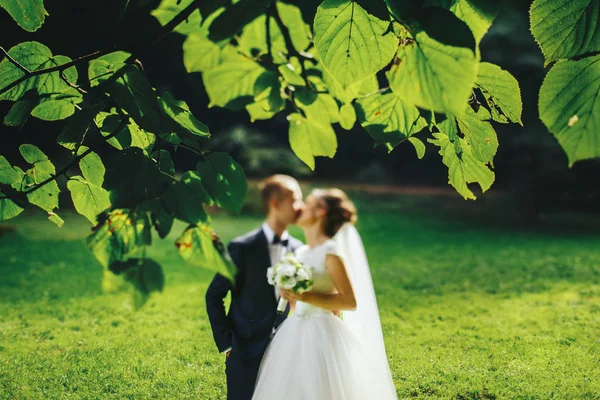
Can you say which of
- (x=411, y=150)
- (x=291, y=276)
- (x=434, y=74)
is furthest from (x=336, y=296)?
(x=411, y=150)

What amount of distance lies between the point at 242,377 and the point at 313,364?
22.3 inches

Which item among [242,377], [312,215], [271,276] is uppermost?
[312,215]

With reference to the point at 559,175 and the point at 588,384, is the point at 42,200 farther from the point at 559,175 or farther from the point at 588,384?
the point at 559,175

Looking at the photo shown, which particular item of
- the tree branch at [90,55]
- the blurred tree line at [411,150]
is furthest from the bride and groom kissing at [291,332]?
the blurred tree line at [411,150]

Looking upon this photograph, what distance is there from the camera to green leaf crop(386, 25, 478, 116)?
0.59 m

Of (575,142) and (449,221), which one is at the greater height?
(575,142)

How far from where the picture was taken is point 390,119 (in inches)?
40.2

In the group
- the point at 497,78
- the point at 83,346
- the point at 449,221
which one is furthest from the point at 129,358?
the point at 449,221

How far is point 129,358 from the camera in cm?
490

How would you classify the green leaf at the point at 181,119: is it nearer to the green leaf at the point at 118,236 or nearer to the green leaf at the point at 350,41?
the green leaf at the point at 118,236

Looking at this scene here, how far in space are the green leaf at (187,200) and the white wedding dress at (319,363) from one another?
2.61 m

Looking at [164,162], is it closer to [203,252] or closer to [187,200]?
[187,200]

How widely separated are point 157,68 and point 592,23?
17634 mm

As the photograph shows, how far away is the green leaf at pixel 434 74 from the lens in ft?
1.94
